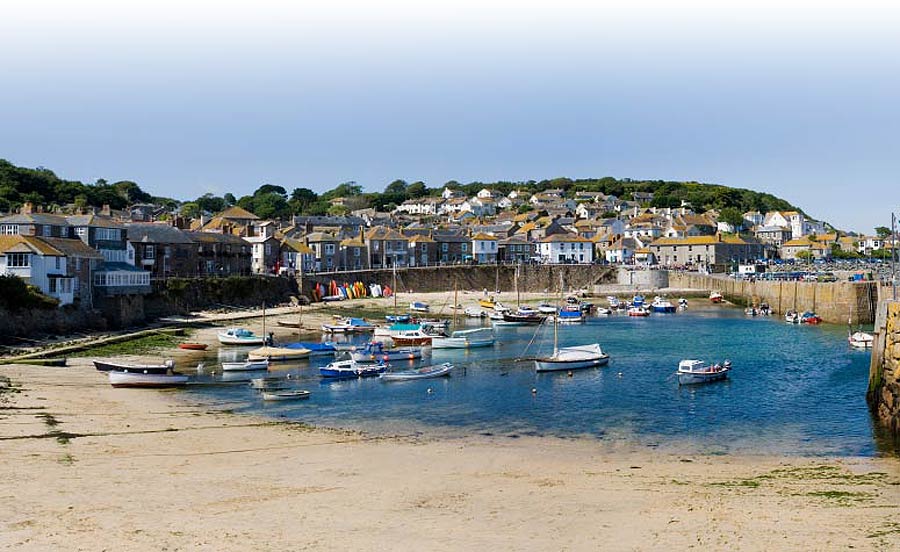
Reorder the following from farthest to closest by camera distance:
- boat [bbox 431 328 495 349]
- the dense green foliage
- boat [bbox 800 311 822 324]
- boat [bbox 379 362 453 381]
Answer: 1. boat [bbox 800 311 822 324]
2. boat [bbox 431 328 495 349]
3. the dense green foliage
4. boat [bbox 379 362 453 381]

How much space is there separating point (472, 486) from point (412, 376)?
79.2 ft

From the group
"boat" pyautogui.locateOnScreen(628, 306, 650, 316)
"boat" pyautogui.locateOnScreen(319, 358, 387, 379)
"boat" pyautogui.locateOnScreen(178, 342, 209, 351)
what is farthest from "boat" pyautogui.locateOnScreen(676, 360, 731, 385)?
"boat" pyautogui.locateOnScreen(628, 306, 650, 316)

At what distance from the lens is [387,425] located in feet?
121

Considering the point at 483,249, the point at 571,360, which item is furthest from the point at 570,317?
the point at 483,249

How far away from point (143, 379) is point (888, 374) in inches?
1437

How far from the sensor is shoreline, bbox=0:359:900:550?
20.6 m

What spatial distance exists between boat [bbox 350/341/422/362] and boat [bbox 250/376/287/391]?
222 inches

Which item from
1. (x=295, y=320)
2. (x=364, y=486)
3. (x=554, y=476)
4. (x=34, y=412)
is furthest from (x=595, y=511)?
(x=295, y=320)

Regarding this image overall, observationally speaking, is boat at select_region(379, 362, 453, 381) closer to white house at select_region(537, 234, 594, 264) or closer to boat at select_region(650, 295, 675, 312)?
boat at select_region(650, 295, 675, 312)

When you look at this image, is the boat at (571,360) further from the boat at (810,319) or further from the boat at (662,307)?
Answer: the boat at (662,307)

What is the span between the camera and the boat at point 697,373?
157 feet

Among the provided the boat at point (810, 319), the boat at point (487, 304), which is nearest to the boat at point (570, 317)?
the boat at point (487, 304)

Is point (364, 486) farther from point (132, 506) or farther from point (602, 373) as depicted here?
point (602, 373)

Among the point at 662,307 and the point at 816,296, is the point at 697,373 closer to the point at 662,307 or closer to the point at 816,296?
the point at 816,296
